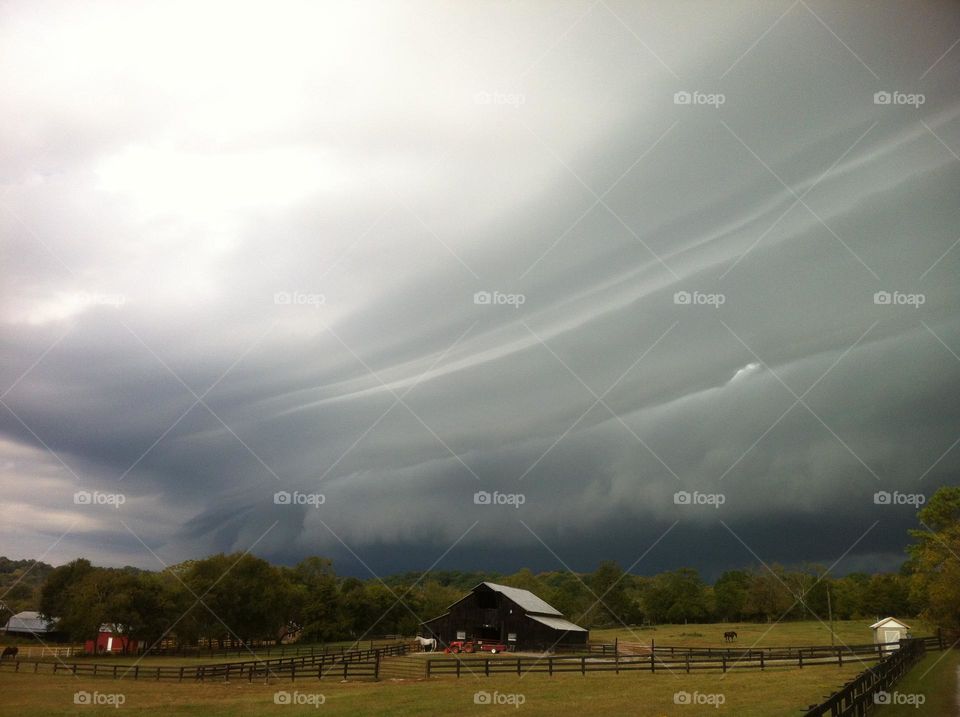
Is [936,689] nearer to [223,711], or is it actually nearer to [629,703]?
[629,703]

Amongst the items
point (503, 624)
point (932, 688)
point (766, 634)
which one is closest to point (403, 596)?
point (503, 624)

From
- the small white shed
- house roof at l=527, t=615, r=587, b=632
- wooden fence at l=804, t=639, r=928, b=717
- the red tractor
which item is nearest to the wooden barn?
house roof at l=527, t=615, r=587, b=632

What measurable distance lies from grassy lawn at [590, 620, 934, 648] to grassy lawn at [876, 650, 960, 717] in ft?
60.1

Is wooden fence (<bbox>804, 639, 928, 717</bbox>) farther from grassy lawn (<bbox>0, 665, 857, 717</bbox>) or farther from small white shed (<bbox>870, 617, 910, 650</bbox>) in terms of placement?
small white shed (<bbox>870, 617, 910, 650</bbox>)

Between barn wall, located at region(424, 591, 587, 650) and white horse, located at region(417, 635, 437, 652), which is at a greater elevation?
barn wall, located at region(424, 591, 587, 650)

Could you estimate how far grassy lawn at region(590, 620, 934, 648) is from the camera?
42.1 metres

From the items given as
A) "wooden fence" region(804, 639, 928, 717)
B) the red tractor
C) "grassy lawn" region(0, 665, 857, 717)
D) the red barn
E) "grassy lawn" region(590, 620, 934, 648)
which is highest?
"wooden fence" region(804, 639, 928, 717)

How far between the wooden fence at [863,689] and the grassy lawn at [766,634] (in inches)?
896

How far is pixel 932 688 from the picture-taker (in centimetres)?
1625

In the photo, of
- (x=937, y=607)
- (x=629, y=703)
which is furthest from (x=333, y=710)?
(x=937, y=607)

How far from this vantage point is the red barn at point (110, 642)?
3306 centimetres

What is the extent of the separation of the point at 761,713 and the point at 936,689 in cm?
562

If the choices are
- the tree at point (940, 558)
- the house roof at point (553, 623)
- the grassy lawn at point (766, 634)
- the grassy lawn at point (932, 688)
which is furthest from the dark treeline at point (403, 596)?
the house roof at point (553, 623)

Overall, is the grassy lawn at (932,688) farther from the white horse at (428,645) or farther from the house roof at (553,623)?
the white horse at (428,645)
